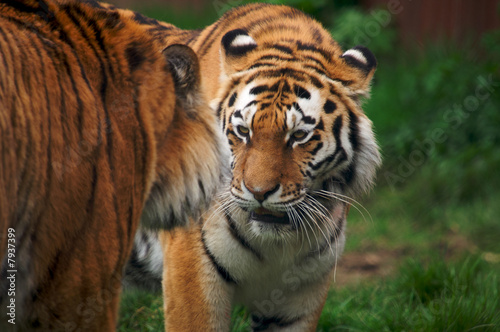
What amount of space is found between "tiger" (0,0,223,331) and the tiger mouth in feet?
2.17

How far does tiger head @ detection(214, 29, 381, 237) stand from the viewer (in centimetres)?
247

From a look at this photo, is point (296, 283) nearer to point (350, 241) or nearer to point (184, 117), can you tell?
point (184, 117)

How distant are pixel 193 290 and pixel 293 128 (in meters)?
0.78

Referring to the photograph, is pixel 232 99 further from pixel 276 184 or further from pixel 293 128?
pixel 276 184

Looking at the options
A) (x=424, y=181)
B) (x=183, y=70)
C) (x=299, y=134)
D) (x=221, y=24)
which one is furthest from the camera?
(x=424, y=181)

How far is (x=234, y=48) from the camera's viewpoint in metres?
2.74

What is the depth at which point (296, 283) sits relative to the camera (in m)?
2.77

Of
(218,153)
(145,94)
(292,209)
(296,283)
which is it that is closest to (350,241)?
(296,283)

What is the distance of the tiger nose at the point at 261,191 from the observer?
242 centimetres

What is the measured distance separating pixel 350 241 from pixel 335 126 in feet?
7.04

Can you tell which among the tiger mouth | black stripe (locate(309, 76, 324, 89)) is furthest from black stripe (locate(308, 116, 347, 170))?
the tiger mouth

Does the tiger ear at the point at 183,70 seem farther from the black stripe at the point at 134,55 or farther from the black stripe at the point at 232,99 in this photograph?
the black stripe at the point at 232,99

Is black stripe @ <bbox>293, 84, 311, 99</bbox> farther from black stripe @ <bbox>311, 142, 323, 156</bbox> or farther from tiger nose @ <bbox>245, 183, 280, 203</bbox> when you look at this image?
tiger nose @ <bbox>245, 183, 280, 203</bbox>

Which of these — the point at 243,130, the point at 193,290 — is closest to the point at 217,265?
the point at 193,290
